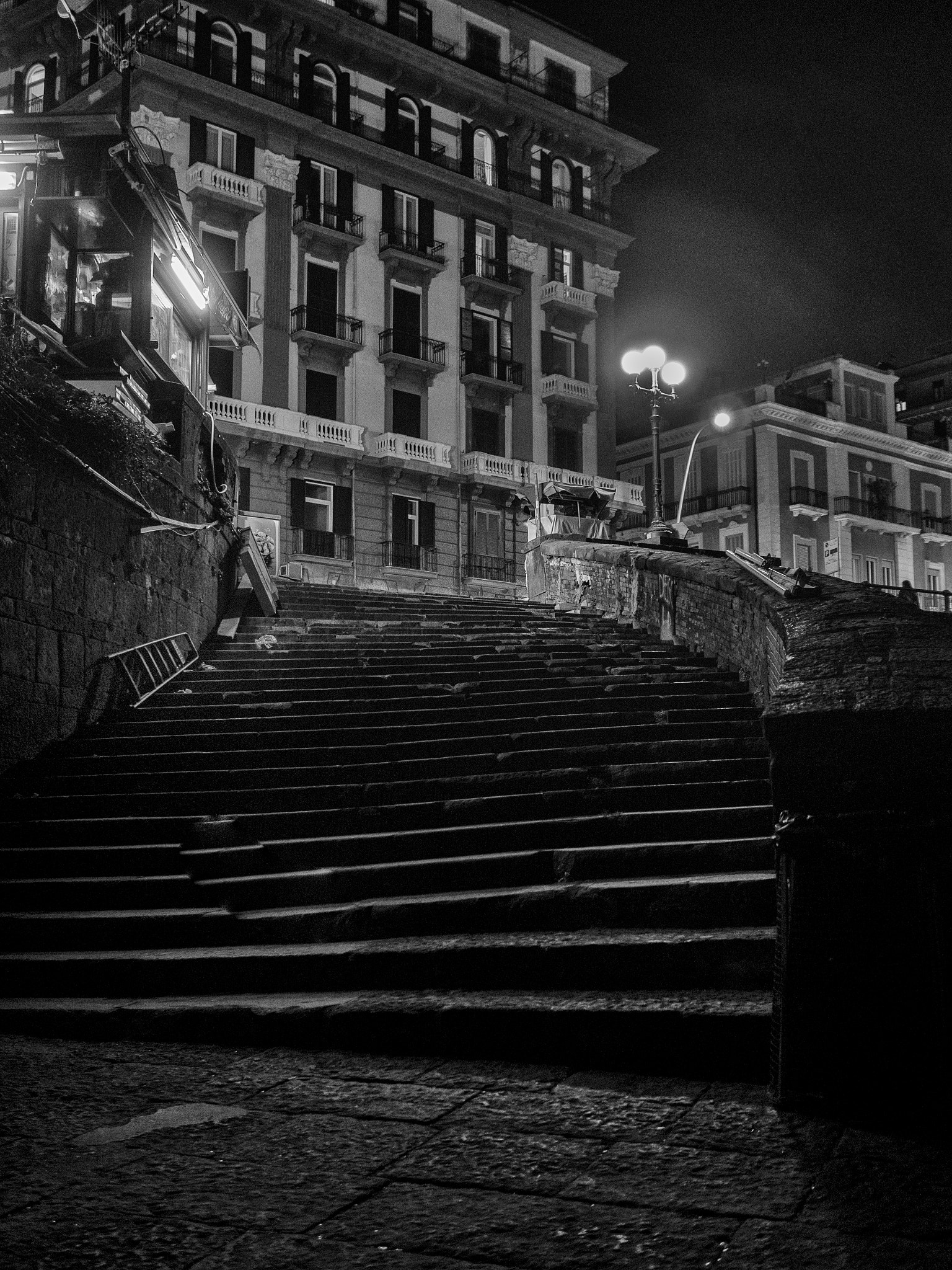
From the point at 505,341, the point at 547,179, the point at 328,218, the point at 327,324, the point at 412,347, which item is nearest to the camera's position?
the point at 327,324

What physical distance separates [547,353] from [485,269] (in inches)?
131

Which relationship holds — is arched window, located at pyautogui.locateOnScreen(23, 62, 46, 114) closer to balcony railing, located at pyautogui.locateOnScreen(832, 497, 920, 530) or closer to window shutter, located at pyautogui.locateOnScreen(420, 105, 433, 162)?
window shutter, located at pyautogui.locateOnScreen(420, 105, 433, 162)

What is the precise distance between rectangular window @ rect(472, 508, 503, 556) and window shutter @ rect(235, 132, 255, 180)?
11247mm

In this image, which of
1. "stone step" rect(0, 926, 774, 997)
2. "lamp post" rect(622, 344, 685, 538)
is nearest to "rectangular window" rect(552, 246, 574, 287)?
"lamp post" rect(622, 344, 685, 538)

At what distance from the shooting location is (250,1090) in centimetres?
384

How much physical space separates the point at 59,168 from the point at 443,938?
12.4m

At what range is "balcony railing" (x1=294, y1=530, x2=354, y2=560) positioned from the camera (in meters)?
29.8

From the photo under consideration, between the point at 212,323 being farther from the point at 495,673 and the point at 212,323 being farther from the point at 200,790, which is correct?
the point at 200,790

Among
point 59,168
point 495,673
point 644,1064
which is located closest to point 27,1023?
point 644,1064

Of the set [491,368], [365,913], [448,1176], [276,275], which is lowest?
[448,1176]

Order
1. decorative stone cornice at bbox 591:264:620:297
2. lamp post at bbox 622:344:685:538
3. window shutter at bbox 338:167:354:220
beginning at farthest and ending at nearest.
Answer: decorative stone cornice at bbox 591:264:620:297 → window shutter at bbox 338:167:354:220 → lamp post at bbox 622:344:685:538

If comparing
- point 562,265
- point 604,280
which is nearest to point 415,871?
point 562,265

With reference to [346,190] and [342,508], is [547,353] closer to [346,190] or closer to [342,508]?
[346,190]

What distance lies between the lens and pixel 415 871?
218 inches
